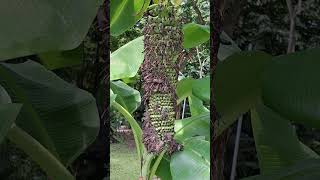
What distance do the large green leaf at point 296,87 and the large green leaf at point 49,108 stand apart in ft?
1.23

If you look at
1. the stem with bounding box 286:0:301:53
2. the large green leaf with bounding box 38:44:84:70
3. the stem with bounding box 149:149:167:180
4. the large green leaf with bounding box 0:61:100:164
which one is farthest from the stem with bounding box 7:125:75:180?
the stem with bounding box 149:149:167:180

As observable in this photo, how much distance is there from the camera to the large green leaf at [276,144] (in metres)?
0.50

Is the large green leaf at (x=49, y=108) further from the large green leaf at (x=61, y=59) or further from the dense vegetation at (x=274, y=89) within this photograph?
the dense vegetation at (x=274, y=89)

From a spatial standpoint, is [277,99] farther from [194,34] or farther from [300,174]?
[194,34]

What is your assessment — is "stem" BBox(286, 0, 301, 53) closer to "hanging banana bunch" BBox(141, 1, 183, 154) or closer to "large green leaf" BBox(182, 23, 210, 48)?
"large green leaf" BBox(182, 23, 210, 48)

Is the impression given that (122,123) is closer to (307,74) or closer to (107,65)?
(107,65)

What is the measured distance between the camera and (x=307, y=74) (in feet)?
1.08

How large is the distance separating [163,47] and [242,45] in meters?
0.99

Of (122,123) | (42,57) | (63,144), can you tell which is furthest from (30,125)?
(122,123)

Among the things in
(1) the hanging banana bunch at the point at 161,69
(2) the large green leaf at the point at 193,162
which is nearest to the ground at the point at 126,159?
→ (1) the hanging banana bunch at the point at 161,69

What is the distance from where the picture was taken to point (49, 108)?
0.64 m

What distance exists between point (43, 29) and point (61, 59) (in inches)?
19.0

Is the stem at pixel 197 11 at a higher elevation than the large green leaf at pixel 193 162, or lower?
higher

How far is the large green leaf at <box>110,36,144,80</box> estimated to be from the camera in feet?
4.70
